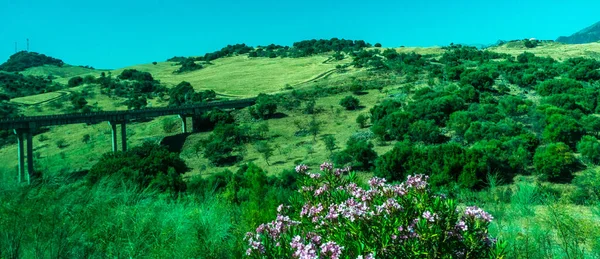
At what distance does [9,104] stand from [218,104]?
3670 centimetres

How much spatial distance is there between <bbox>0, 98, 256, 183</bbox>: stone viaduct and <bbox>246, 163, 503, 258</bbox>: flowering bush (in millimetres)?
37862

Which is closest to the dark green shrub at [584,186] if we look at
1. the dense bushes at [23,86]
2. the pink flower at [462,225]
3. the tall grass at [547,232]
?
the tall grass at [547,232]

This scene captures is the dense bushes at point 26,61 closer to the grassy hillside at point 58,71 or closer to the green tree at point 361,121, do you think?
the grassy hillside at point 58,71

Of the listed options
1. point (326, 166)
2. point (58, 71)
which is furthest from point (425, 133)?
point (58, 71)

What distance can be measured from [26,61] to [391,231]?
174 m

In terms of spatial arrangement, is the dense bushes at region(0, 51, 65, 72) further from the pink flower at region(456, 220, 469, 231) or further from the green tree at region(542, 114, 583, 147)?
the pink flower at region(456, 220, 469, 231)

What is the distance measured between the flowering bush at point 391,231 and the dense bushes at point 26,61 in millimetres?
154485

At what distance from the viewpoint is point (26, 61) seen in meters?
150

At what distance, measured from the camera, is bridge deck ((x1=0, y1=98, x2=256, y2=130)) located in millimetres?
44188

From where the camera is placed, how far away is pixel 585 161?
92.9ft

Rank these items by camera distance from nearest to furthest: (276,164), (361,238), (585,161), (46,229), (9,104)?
(361,238) → (46,229) → (585,161) → (276,164) → (9,104)

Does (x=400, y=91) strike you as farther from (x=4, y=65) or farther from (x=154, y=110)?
(x=4, y=65)

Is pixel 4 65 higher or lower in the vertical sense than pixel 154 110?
higher

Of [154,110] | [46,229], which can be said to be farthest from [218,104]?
[46,229]
